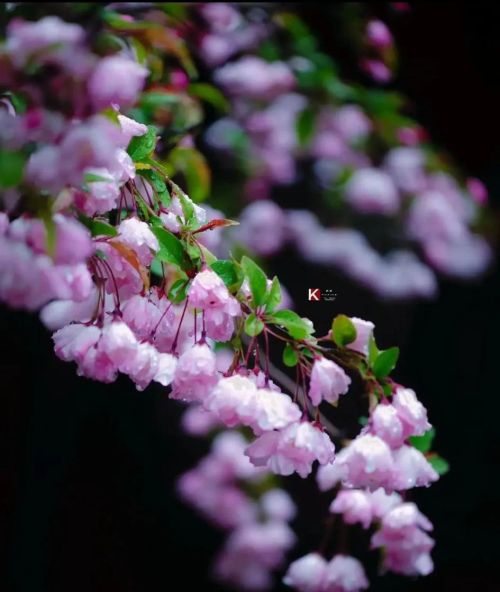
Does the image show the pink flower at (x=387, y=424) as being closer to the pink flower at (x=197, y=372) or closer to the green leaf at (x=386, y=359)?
the green leaf at (x=386, y=359)

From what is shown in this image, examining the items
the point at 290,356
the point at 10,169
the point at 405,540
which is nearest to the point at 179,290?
the point at 290,356

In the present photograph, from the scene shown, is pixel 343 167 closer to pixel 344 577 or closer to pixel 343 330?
pixel 343 330

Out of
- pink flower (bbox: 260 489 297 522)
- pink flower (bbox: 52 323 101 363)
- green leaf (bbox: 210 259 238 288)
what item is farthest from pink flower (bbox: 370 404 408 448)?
pink flower (bbox: 260 489 297 522)

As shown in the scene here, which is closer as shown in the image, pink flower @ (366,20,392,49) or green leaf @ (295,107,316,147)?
green leaf @ (295,107,316,147)

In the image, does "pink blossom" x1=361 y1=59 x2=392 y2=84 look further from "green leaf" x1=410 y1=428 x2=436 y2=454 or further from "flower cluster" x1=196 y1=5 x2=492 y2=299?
"green leaf" x1=410 y1=428 x2=436 y2=454

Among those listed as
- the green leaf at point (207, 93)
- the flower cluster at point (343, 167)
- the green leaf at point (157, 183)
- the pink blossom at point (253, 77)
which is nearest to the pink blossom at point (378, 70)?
the flower cluster at point (343, 167)

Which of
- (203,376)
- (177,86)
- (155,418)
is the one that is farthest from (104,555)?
(177,86)
